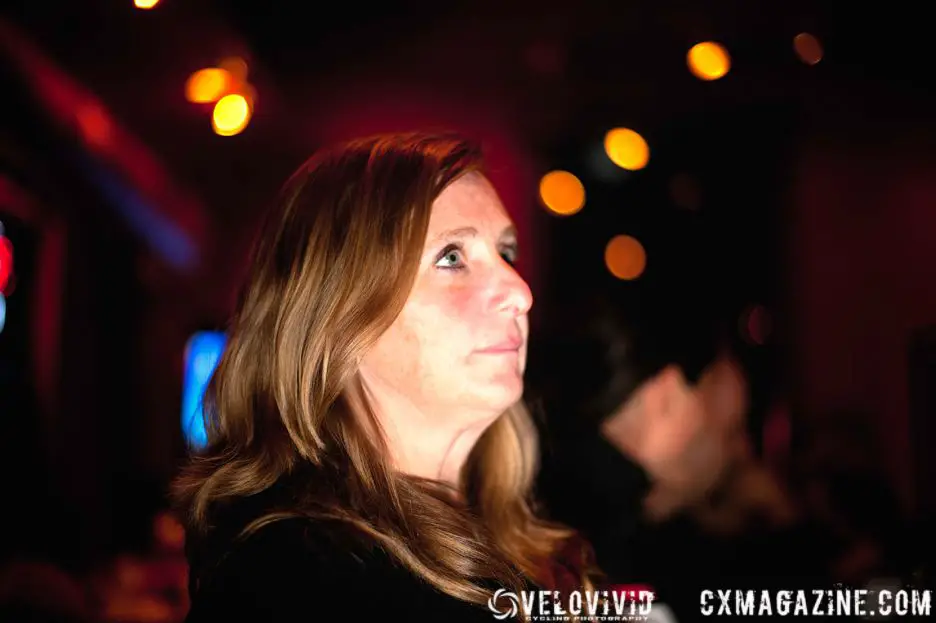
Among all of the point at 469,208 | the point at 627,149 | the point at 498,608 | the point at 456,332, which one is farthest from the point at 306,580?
the point at 627,149

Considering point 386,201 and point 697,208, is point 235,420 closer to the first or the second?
point 386,201

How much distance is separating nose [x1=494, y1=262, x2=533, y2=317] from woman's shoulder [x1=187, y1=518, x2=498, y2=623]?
447 mm

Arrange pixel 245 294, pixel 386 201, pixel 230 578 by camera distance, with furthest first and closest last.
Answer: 1. pixel 245 294
2. pixel 386 201
3. pixel 230 578

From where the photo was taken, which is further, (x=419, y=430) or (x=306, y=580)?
(x=419, y=430)

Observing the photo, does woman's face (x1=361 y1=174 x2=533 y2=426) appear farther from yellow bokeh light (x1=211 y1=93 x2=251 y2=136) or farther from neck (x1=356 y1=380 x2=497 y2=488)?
yellow bokeh light (x1=211 y1=93 x2=251 y2=136)

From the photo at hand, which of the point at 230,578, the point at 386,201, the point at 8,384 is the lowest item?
the point at 230,578

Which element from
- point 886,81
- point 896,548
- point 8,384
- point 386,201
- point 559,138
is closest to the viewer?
point 386,201

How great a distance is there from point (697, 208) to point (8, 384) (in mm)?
3350

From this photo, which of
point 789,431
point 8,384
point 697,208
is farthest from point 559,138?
point 8,384

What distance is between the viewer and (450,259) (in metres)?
1.34

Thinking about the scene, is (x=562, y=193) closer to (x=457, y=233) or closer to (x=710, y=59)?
(x=710, y=59)

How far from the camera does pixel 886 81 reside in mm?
2209

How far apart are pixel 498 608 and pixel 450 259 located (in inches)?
23.0

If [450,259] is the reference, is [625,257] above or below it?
above
